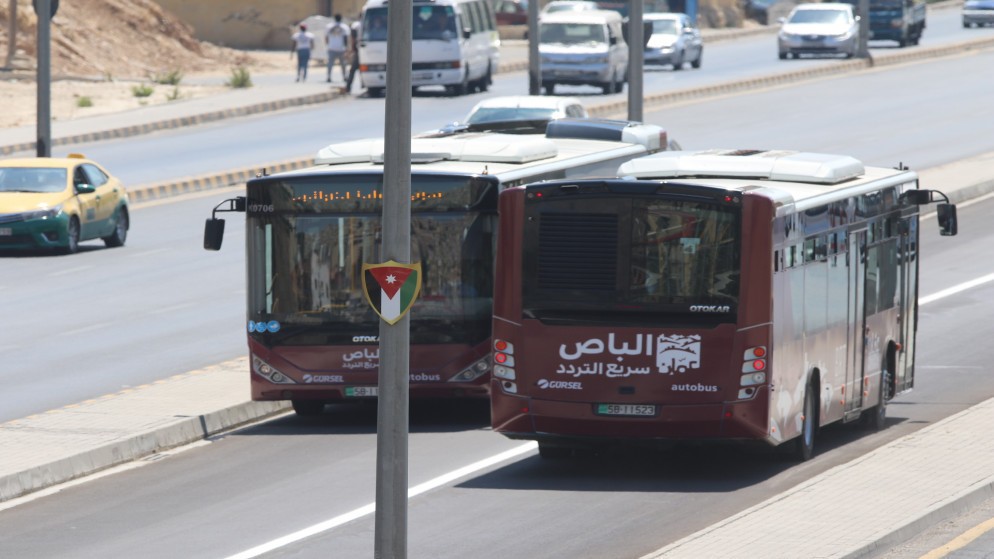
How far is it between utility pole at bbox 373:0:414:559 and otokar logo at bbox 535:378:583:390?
3.99 metres

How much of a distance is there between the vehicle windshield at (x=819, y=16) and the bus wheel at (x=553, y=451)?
48.0 meters

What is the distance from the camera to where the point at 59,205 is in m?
30.0

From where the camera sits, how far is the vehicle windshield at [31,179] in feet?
101

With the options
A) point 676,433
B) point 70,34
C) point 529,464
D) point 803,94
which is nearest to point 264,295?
point 529,464

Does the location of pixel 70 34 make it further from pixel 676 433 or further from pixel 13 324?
pixel 676 433

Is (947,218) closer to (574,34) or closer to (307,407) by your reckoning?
(307,407)

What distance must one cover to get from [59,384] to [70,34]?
44.4 m

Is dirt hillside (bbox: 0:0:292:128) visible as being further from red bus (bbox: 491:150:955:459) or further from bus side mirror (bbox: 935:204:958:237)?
red bus (bbox: 491:150:955:459)

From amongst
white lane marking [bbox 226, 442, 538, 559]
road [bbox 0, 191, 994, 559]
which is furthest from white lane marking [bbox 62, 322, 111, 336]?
white lane marking [bbox 226, 442, 538, 559]

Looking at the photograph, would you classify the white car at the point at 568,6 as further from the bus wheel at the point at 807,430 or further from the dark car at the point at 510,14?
the bus wheel at the point at 807,430

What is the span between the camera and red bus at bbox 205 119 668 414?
17266 mm

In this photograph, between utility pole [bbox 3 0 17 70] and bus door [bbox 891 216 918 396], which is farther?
utility pole [bbox 3 0 17 70]

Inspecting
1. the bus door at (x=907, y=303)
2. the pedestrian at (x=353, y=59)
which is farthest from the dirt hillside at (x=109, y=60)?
the bus door at (x=907, y=303)

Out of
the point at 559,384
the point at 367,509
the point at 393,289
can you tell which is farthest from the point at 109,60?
the point at 393,289
